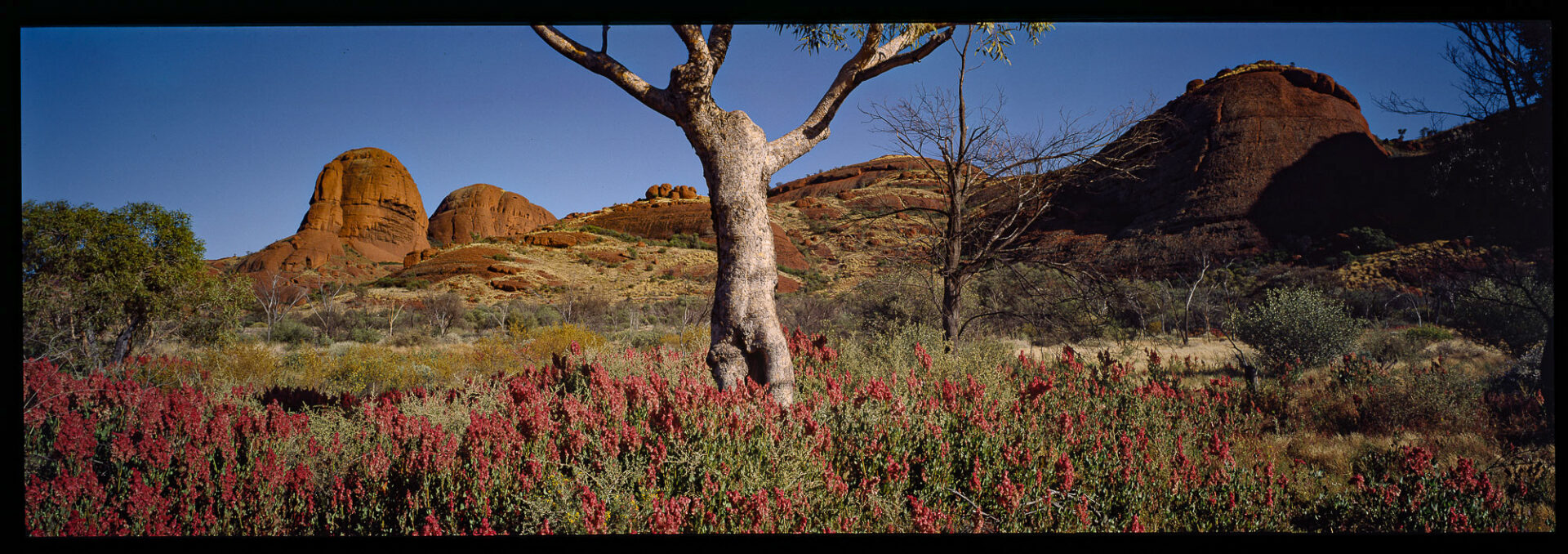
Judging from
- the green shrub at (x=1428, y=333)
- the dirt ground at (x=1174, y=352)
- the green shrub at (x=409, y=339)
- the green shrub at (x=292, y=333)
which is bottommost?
the dirt ground at (x=1174, y=352)

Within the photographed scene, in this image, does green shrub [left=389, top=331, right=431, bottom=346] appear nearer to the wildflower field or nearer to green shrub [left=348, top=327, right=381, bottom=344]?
green shrub [left=348, top=327, right=381, bottom=344]

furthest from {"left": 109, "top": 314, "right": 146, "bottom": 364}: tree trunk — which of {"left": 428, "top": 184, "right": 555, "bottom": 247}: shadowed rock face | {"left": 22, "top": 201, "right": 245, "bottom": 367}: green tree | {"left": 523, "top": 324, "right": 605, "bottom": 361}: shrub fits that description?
{"left": 428, "top": 184, "right": 555, "bottom": 247}: shadowed rock face

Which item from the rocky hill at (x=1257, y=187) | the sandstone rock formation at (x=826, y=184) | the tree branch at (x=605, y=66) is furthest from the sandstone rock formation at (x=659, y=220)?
the tree branch at (x=605, y=66)

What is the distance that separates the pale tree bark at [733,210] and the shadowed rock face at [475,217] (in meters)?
9.84

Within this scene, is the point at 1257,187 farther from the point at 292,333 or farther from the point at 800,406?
the point at 292,333

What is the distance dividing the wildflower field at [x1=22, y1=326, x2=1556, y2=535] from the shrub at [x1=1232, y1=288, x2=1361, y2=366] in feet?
10.6

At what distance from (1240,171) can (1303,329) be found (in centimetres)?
1509

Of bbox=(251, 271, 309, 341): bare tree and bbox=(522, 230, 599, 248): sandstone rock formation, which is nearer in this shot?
bbox=(251, 271, 309, 341): bare tree

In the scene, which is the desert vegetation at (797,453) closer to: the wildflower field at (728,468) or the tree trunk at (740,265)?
the wildflower field at (728,468)

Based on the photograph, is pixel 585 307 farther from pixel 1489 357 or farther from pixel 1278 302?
pixel 1489 357

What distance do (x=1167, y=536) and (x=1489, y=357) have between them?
6995 millimetres

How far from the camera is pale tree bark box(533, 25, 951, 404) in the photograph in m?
4.12

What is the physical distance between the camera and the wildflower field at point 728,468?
8.80 feet

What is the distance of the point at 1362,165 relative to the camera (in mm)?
14500
